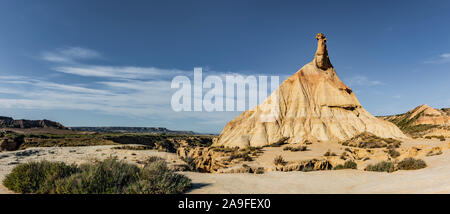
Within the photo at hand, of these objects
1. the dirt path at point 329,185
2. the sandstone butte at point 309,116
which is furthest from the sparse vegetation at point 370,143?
the dirt path at point 329,185

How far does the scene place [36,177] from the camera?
238 inches

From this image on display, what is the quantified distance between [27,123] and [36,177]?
95106mm

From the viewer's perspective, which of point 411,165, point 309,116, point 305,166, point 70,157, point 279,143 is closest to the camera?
point 411,165

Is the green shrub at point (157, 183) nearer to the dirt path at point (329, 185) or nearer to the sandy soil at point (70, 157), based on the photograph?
the dirt path at point (329, 185)

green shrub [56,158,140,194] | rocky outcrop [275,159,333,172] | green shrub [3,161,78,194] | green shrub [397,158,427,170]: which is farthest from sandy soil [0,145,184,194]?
green shrub [397,158,427,170]

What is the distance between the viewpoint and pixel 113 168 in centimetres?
593

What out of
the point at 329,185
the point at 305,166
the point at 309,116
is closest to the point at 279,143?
the point at 309,116

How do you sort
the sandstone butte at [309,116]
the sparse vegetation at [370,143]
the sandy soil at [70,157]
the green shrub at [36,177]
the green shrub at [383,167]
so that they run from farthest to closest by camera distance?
the sandstone butte at [309,116] < the sparse vegetation at [370,143] < the sandy soil at [70,157] < the green shrub at [383,167] < the green shrub at [36,177]

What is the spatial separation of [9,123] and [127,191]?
3872 inches

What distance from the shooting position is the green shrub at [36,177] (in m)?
5.65

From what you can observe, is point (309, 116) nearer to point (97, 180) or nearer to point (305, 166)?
point (305, 166)

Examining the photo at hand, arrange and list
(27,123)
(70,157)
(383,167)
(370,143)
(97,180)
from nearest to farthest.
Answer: (97,180) → (383,167) → (70,157) → (370,143) → (27,123)

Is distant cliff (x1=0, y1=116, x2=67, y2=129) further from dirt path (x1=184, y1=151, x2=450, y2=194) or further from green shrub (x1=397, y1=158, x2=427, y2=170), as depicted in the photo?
green shrub (x1=397, y1=158, x2=427, y2=170)
